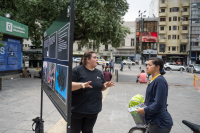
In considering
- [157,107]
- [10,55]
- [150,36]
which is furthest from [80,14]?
[150,36]

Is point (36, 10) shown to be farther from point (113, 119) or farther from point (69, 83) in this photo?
point (69, 83)

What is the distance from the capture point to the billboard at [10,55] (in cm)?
1188

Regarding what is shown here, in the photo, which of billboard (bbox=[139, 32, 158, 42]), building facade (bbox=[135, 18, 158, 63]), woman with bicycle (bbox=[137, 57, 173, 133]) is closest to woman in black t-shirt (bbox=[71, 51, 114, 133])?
woman with bicycle (bbox=[137, 57, 173, 133])

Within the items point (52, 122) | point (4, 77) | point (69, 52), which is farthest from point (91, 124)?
point (4, 77)

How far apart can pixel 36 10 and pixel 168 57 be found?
1820 inches

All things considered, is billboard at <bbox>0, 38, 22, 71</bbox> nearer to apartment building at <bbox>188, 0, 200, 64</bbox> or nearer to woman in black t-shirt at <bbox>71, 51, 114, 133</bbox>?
woman in black t-shirt at <bbox>71, 51, 114, 133</bbox>

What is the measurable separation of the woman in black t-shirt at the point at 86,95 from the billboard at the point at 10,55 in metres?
11.3

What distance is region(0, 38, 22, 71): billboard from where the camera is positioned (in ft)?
39.0

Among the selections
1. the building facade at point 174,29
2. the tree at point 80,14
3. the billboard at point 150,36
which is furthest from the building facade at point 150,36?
the tree at point 80,14

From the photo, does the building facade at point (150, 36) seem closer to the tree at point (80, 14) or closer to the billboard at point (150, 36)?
the billboard at point (150, 36)

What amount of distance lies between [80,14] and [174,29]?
44.7 metres

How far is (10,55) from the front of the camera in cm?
1258

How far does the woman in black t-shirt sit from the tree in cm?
1034

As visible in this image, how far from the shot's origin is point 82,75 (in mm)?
2414
